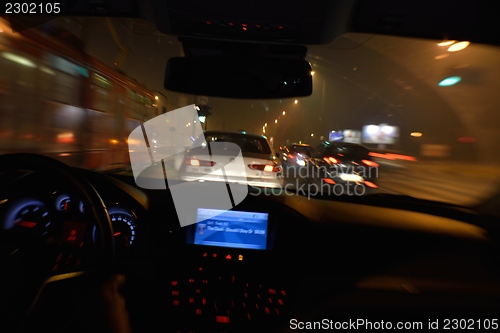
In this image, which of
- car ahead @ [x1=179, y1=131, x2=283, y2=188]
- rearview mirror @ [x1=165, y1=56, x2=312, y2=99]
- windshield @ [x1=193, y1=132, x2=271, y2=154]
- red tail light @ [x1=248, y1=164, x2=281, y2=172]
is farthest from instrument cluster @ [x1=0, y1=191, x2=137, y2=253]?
red tail light @ [x1=248, y1=164, x2=281, y2=172]

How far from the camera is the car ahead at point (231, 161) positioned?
319 cm

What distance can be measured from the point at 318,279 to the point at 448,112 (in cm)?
809

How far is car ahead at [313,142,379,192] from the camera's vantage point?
11.5ft

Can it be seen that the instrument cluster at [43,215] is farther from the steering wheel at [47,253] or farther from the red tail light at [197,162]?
the red tail light at [197,162]

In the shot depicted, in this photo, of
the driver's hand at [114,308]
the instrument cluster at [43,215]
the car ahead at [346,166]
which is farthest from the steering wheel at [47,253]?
the car ahead at [346,166]

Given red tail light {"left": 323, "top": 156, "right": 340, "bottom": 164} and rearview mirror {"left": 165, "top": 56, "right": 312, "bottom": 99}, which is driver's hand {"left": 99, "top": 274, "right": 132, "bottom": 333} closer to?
rearview mirror {"left": 165, "top": 56, "right": 312, "bottom": 99}

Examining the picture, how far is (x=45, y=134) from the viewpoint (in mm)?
5891

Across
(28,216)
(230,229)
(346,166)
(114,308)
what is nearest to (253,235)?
(230,229)

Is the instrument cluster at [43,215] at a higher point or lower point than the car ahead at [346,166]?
lower

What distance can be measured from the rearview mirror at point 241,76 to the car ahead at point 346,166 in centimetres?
93

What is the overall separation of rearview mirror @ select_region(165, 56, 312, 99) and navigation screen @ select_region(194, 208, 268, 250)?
1035 millimetres

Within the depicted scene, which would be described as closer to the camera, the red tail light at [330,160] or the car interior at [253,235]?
the car interior at [253,235]

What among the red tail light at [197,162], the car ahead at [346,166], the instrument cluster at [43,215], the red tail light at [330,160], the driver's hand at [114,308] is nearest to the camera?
the driver's hand at [114,308]

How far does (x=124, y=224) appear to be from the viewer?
2889 millimetres
